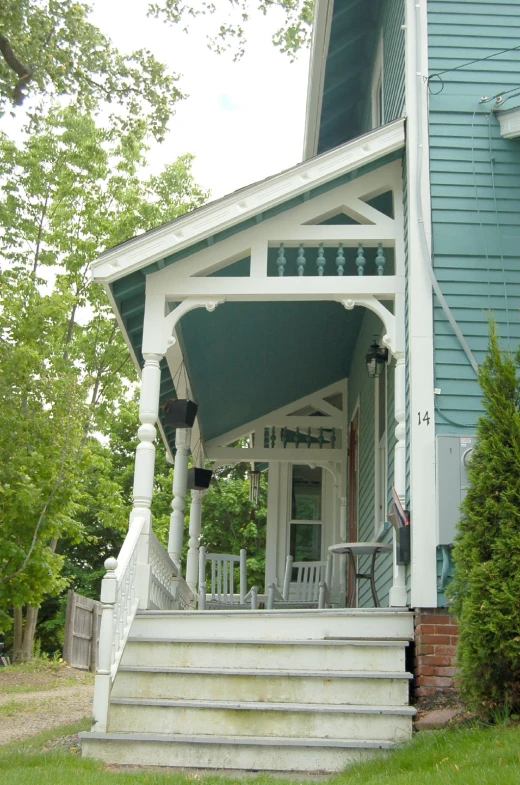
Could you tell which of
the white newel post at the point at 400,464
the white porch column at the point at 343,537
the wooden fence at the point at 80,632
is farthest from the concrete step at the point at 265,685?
the wooden fence at the point at 80,632

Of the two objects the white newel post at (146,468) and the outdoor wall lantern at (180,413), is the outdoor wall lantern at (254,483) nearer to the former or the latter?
the outdoor wall lantern at (180,413)

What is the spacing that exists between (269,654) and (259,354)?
4873 mm

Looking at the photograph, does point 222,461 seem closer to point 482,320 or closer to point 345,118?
point 345,118

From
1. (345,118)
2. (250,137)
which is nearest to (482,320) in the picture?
(345,118)

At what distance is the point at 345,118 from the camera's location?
1184cm

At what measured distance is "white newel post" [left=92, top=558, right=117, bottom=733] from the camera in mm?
5258

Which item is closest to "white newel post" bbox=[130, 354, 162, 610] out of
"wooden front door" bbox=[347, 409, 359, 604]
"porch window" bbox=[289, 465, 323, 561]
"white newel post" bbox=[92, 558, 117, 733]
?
"white newel post" bbox=[92, 558, 117, 733]

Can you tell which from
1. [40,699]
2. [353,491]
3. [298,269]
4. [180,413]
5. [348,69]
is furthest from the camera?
[353,491]

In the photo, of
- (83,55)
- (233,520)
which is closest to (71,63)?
(83,55)

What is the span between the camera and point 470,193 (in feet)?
22.1

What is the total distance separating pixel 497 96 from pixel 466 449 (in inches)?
111

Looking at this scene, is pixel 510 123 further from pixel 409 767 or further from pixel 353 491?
pixel 353 491

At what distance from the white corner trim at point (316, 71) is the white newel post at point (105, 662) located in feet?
20.5

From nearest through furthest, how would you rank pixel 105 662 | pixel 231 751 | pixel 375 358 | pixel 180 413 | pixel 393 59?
pixel 231 751, pixel 105 662, pixel 375 358, pixel 393 59, pixel 180 413
